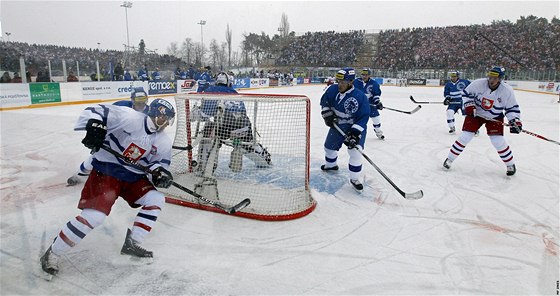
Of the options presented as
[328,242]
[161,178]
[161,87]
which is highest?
[161,87]

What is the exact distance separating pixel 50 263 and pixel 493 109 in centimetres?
434

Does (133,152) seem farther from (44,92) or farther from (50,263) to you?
(44,92)

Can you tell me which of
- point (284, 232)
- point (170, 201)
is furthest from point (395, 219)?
point (170, 201)

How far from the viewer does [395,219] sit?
294cm

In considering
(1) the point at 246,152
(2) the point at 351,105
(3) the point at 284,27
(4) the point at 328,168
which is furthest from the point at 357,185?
(3) the point at 284,27

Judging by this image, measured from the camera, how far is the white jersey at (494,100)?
406cm

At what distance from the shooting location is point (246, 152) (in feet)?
12.7

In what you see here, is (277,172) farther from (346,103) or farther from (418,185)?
(418,185)

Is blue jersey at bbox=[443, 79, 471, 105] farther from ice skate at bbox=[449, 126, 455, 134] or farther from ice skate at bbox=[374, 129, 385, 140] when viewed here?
ice skate at bbox=[374, 129, 385, 140]

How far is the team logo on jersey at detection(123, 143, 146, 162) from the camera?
7.11 ft

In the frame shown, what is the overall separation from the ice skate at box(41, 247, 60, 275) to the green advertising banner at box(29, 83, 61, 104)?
9.15 meters

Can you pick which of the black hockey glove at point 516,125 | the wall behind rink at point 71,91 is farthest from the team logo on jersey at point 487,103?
the wall behind rink at point 71,91

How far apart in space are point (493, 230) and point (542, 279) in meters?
0.66

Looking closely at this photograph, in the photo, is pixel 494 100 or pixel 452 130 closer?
pixel 494 100
